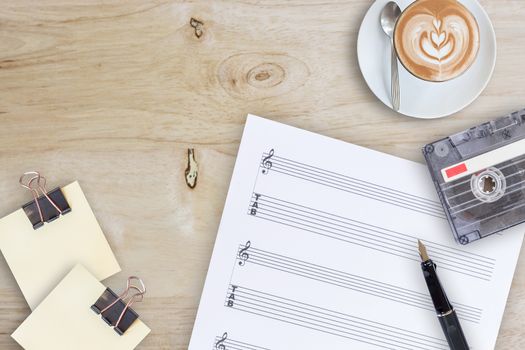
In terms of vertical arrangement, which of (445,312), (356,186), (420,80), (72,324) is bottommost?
(72,324)

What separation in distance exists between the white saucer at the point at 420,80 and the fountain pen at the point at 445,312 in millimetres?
237

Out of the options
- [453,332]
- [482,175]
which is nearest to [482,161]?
[482,175]

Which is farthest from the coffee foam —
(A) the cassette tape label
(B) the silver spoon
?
(A) the cassette tape label

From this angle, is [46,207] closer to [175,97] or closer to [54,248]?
[54,248]

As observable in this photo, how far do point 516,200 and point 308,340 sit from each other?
1.25ft

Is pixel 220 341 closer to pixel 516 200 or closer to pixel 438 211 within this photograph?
pixel 438 211

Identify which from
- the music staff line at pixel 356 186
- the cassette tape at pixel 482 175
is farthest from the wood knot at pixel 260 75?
the cassette tape at pixel 482 175

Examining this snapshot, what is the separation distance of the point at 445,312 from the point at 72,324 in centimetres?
56

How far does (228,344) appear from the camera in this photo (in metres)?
1.08

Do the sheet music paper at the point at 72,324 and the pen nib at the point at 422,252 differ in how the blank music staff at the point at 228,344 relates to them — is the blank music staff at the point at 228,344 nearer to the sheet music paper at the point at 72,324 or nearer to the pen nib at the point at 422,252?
the sheet music paper at the point at 72,324

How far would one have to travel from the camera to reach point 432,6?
103cm

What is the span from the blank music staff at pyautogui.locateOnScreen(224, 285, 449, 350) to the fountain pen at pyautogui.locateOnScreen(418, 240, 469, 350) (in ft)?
0.12

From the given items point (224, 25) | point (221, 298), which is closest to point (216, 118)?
point (224, 25)

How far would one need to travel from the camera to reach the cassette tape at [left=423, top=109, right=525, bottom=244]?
1075mm
